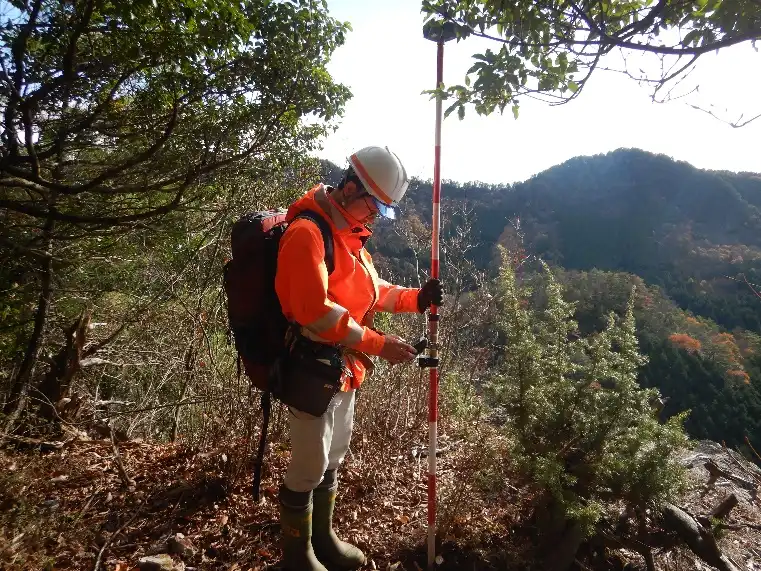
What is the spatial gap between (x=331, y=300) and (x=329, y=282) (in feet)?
0.31

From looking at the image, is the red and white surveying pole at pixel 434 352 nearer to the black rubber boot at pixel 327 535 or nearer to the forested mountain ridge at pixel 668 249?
the black rubber boot at pixel 327 535

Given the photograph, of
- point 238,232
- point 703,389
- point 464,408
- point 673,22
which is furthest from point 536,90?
point 703,389

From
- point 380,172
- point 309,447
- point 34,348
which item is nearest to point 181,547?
point 309,447

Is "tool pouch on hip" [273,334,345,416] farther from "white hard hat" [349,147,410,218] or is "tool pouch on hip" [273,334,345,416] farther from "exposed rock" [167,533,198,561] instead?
"exposed rock" [167,533,198,561]

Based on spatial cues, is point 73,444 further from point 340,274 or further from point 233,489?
point 340,274

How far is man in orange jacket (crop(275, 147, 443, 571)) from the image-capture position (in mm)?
2168

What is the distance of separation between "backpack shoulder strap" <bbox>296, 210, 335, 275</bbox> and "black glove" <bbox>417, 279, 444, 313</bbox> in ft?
2.40

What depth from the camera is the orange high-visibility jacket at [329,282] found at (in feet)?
7.06

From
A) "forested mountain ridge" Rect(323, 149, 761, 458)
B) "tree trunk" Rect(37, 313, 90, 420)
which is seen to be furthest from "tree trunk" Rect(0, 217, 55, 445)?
"forested mountain ridge" Rect(323, 149, 761, 458)

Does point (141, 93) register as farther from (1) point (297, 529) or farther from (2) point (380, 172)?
(1) point (297, 529)

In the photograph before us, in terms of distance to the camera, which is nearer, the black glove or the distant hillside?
the black glove

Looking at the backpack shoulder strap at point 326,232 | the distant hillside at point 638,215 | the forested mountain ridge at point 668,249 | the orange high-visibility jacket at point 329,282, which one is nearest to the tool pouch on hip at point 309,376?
the orange high-visibility jacket at point 329,282

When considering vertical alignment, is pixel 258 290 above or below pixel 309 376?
above

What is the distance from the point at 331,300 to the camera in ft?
7.83
